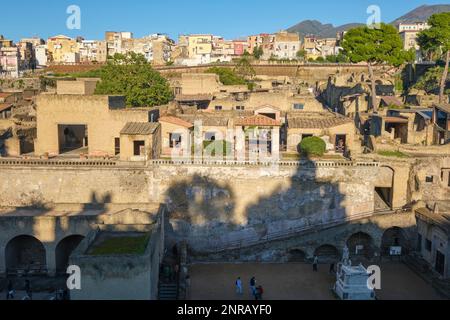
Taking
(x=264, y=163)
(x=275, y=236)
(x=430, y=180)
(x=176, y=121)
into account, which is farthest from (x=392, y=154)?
(x=176, y=121)

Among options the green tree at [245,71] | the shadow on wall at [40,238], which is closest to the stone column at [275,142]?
the shadow on wall at [40,238]

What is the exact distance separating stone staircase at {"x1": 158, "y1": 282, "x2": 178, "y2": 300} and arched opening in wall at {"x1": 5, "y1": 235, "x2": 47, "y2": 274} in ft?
22.9

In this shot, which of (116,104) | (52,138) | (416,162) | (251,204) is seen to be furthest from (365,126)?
(52,138)

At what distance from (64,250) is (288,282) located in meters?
11.5

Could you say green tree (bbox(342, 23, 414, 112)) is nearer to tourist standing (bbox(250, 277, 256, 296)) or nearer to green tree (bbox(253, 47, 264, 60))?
tourist standing (bbox(250, 277, 256, 296))

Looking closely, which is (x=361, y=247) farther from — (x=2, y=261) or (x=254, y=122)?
(x=2, y=261)

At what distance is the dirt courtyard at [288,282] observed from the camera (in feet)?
76.8

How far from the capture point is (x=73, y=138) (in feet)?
139

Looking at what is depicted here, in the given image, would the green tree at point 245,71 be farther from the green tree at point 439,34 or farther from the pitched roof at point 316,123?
the pitched roof at point 316,123

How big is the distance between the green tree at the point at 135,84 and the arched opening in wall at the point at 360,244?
80.9 ft

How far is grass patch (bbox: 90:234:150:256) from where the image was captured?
19328mm

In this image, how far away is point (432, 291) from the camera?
23781 mm

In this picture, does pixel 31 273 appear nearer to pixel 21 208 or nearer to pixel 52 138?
pixel 21 208
